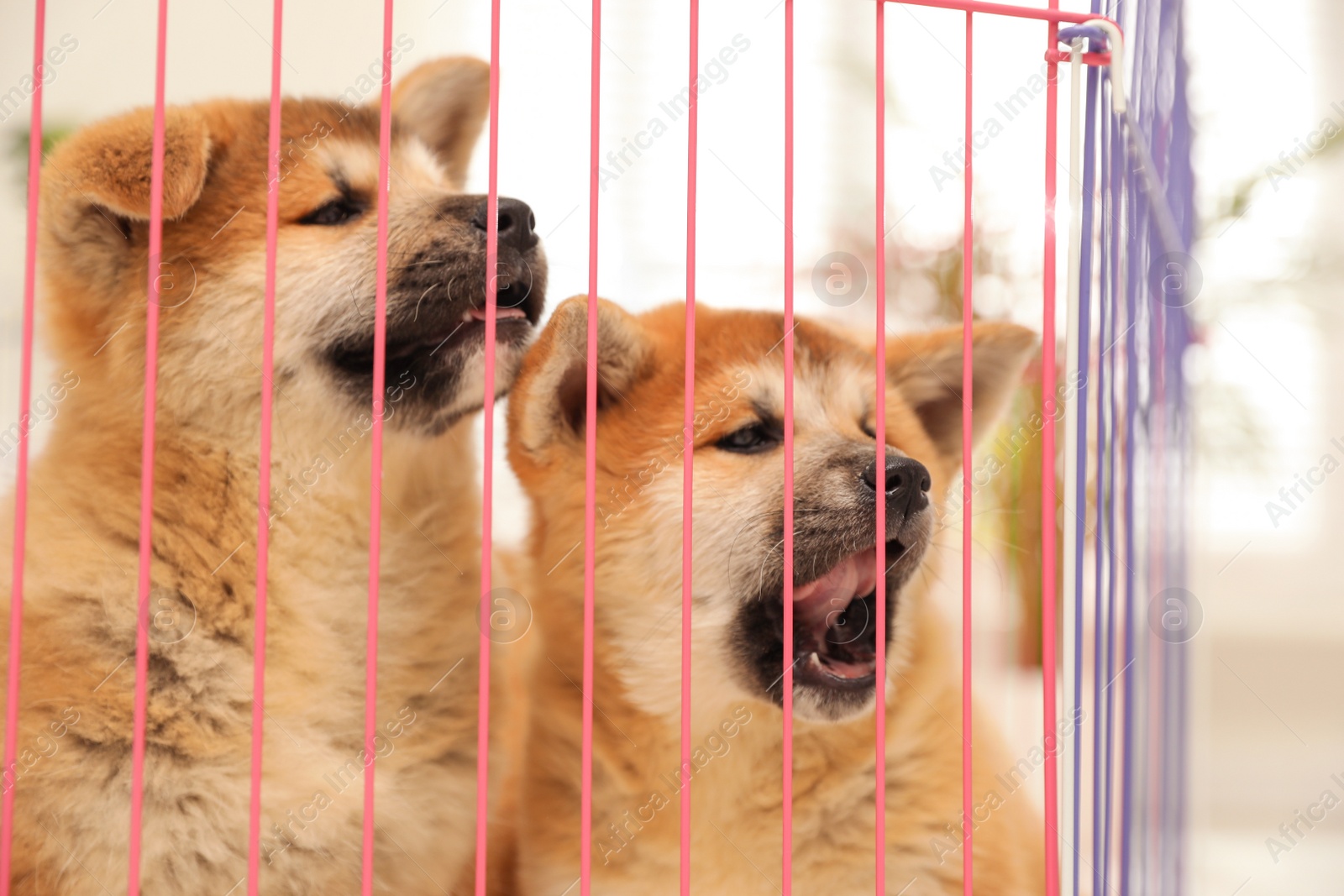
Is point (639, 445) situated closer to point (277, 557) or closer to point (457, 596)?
point (457, 596)

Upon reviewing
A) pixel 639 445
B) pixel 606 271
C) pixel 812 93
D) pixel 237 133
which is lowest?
pixel 639 445

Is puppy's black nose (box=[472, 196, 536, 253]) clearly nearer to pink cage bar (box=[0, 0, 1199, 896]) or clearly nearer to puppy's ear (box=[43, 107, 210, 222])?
pink cage bar (box=[0, 0, 1199, 896])

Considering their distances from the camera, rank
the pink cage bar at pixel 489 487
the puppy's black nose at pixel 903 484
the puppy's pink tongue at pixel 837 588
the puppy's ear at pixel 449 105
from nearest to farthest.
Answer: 1. the pink cage bar at pixel 489 487
2. the puppy's black nose at pixel 903 484
3. the puppy's pink tongue at pixel 837 588
4. the puppy's ear at pixel 449 105

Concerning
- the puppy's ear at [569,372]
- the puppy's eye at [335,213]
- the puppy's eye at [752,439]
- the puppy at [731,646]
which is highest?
the puppy's eye at [335,213]

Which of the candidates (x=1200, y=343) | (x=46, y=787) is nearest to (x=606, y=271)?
(x=1200, y=343)

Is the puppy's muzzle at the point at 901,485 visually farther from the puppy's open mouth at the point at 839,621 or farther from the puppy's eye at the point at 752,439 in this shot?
the puppy's eye at the point at 752,439

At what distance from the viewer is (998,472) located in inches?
79.0

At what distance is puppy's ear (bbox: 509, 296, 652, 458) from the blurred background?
0.24 meters

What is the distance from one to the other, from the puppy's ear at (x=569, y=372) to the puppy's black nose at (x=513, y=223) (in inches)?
4.2

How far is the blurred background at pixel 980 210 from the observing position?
1.89m

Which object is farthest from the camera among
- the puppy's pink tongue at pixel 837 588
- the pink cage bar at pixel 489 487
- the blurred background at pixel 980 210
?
the blurred background at pixel 980 210

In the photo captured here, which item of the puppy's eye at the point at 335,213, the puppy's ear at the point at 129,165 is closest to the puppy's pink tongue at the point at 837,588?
the puppy's eye at the point at 335,213

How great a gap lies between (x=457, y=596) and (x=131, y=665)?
0.42 m

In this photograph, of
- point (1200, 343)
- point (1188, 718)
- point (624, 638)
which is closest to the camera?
point (624, 638)
